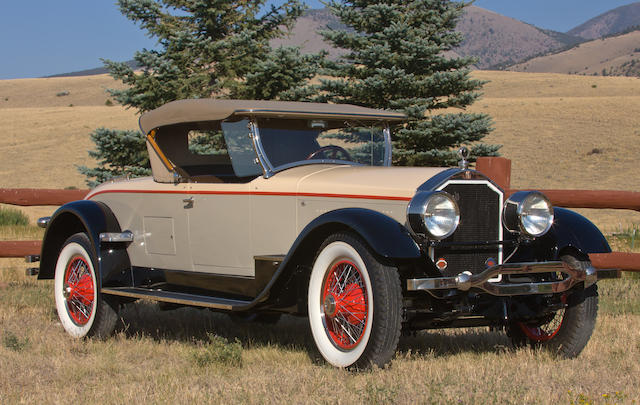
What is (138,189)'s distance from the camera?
6.35 metres

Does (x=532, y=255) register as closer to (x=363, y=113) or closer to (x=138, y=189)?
(x=363, y=113)

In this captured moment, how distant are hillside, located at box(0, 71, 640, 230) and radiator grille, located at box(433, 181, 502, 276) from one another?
1461 centimetres

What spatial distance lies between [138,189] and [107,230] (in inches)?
17.3

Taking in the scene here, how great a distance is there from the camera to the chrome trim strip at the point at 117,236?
20.6ft

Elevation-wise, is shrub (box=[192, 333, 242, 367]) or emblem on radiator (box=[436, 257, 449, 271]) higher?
emblem on radiator (box=[436, 257, 449, 271])

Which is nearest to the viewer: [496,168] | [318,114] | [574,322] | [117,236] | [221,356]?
[221,356]

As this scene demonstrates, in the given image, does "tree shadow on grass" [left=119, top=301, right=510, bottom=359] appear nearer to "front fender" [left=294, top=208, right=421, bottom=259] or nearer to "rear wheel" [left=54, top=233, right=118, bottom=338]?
"rear wheel" [left=54, top=233, right=118, bottom=338]

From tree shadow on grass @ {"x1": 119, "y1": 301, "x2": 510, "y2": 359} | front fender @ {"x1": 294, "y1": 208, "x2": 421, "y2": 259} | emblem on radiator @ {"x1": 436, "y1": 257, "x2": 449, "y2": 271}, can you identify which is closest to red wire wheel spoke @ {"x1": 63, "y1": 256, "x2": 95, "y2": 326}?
tree shadow on grass @ {"x1": 119, "y1": 301, "x2": 510, "y2": 359}

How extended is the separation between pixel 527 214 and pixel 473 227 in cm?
36

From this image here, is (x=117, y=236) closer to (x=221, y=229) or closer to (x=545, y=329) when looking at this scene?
(x=221, y=229)

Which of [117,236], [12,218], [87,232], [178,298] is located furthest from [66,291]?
[12,218]

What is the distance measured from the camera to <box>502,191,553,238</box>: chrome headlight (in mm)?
4996

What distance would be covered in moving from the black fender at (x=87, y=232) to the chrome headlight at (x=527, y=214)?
10.4 feet

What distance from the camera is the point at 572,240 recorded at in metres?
5.18
